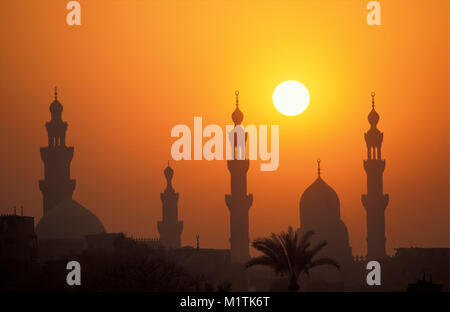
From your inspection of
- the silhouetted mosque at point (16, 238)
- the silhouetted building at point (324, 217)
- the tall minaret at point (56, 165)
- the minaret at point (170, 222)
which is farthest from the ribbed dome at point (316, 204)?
the silhouetted mosque at point (16, 238)

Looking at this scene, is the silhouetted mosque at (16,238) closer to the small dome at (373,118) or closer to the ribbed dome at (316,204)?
the ribbed dome at (316,204)

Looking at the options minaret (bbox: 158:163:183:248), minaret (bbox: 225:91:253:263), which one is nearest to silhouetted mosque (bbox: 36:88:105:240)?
minaret (bbox: 225:91:253:263)

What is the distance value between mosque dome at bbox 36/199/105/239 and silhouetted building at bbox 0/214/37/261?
71.1 feet

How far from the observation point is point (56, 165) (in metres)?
111

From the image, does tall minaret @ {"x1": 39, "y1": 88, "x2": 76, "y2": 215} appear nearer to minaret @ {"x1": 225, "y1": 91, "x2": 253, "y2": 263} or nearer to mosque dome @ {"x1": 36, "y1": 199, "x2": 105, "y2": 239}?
mosque dome @ {"x1": 36, "y1": 199, "x2": 105, "y2": 239}

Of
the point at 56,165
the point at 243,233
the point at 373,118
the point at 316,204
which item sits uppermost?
the point at 373,118

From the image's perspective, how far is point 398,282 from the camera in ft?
332

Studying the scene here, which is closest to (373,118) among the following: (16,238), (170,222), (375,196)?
(375,196)

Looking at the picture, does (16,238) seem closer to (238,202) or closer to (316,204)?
(238,202)

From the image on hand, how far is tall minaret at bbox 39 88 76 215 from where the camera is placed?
110812 millimetres

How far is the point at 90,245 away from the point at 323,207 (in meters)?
26.2

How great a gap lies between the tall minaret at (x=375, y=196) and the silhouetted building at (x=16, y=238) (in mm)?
38324

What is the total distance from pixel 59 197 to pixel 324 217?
26.0 meters
